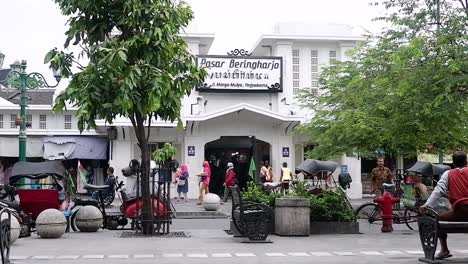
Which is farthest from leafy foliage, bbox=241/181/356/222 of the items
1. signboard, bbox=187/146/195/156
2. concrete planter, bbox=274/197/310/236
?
signboard, bbox=187/146/195/156

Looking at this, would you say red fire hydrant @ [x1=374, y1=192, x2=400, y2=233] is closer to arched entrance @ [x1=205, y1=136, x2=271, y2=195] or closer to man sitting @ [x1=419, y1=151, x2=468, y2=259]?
man sitting @ [x1=419, y1=151, x2=468, y2=259]

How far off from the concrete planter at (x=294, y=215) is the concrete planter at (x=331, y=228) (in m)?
0.60

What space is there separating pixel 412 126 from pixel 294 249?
19.6ft

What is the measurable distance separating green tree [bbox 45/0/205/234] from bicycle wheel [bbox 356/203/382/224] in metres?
5.72

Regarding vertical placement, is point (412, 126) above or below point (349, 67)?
below

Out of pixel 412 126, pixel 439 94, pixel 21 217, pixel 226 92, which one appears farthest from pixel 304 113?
pixel 21 217

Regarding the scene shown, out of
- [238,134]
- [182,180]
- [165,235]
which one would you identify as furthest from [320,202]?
[238,134]

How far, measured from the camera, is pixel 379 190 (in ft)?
73.3

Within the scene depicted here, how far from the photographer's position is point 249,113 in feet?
101

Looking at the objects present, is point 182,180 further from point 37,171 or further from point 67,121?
point 37,171

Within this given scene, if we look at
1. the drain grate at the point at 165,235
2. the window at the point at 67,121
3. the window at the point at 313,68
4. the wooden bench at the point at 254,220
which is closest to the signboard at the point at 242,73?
the window at the point at 313,68

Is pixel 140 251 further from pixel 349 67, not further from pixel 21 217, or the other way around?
pixel 349 67

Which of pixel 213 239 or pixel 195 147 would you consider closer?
pixel 213 239

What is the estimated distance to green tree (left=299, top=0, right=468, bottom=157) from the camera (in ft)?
48.1
